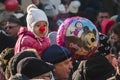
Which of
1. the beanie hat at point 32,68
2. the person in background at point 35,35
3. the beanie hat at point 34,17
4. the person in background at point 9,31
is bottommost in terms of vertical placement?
the person in background at point 9,31

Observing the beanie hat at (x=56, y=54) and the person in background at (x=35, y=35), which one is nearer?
the beanie hat at (x=56, y=54)

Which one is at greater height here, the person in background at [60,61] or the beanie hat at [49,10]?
the person in background at [60,61]

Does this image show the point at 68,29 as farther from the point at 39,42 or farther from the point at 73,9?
the point at 73,9

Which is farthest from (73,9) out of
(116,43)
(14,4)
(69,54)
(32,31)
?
(69,54)

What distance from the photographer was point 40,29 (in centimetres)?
657

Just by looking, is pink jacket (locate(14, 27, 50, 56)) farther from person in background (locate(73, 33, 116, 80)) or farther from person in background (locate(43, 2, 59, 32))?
person in background (locate(43, 2, 59, 32))

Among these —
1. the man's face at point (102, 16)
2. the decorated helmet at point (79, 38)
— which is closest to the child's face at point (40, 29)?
the decorated helmet at point (79, 38)

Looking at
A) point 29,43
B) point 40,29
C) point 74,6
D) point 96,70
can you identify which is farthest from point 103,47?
point 74,6

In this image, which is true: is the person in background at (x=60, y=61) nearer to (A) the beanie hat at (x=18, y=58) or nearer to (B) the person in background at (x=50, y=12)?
(A) the beanie hat at (x=18, y=58)

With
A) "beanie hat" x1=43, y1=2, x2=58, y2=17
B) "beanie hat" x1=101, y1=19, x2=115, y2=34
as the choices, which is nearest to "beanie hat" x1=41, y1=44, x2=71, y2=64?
"beanie hat" x1=101, y1=19, x2=115, y2=34

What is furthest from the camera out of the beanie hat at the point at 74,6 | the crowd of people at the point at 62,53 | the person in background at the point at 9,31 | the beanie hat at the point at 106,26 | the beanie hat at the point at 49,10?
the beanie hat at the point at 74,6

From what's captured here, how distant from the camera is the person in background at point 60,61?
224 inches

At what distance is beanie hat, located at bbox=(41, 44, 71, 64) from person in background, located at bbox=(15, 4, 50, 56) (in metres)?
0.43

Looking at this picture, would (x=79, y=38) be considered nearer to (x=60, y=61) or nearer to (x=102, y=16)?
(x=60, y=61)
